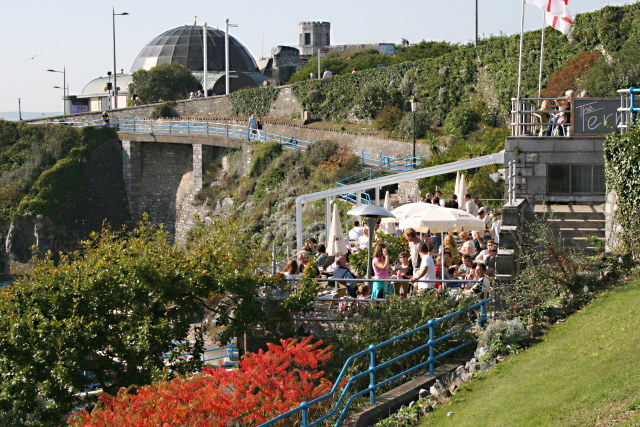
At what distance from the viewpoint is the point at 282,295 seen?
50.1 feet

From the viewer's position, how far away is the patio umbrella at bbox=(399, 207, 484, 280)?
15.4 metres

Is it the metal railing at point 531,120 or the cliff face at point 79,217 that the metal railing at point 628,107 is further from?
the cliff face at point 79,217

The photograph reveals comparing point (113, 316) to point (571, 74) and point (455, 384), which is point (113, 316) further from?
point (571, 74)

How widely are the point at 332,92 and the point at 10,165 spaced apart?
57.4ft

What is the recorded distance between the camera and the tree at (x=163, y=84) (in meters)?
56.0

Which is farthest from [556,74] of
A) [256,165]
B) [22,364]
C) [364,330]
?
[22,364]

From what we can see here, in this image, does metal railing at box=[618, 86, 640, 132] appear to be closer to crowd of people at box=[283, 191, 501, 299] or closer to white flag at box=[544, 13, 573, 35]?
white flag at box=[544, 13, 573, 35]

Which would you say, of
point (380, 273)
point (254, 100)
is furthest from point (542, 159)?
point (254, 100)

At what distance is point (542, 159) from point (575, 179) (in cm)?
72

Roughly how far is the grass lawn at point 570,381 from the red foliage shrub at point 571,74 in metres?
20.5

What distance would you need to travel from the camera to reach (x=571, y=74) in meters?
32.6

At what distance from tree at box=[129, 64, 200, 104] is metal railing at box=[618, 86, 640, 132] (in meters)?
41.2

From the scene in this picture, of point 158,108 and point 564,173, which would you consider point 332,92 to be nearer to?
point 158,108

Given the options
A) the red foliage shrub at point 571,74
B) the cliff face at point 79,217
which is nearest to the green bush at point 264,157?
the cliff face at point 79,217
